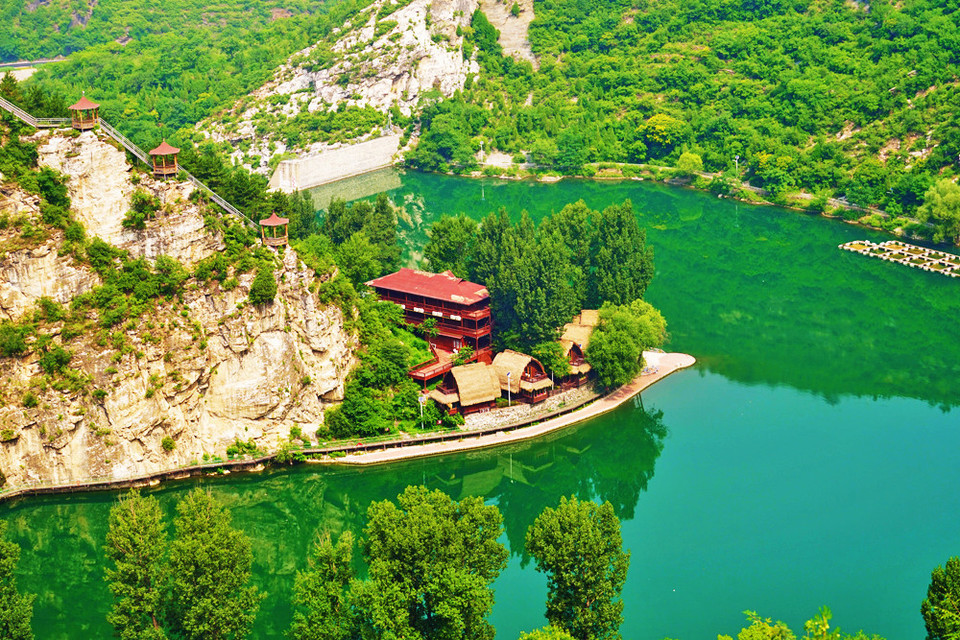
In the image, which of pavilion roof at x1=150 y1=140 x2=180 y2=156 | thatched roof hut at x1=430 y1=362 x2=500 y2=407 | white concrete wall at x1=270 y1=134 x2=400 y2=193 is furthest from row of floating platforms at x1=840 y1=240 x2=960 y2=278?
pavilion roof at x1=150 y1=140 x2=180 y2=156

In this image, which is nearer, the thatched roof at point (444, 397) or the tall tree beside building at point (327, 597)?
the tall tree beside building at point (327, 597)

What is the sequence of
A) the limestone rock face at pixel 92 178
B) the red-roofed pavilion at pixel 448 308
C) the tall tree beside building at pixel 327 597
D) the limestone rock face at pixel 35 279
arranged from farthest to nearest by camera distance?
the red-roofed pavilion at pixel 448 308 → the limestone rock face at pixel 92 178 → the limestone rock face at pixel 35 279 → the tall tree beside building at pixel 327 597

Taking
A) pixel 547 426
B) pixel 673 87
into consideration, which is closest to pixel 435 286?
pixel 547 426

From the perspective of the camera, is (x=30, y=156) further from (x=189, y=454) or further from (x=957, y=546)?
(x=957, y=546)

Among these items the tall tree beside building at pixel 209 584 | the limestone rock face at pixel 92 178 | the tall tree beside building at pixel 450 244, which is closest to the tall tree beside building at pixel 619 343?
the tall tree beside building at pixel 450 244

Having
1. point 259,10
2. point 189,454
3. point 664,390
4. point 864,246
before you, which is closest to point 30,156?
point 189,454

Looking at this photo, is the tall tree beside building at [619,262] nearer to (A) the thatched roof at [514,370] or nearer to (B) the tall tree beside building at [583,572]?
(A) the thatched roof at [514,370]

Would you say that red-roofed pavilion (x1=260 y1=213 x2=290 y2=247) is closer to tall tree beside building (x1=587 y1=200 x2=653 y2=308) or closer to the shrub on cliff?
the shrub on cliff
